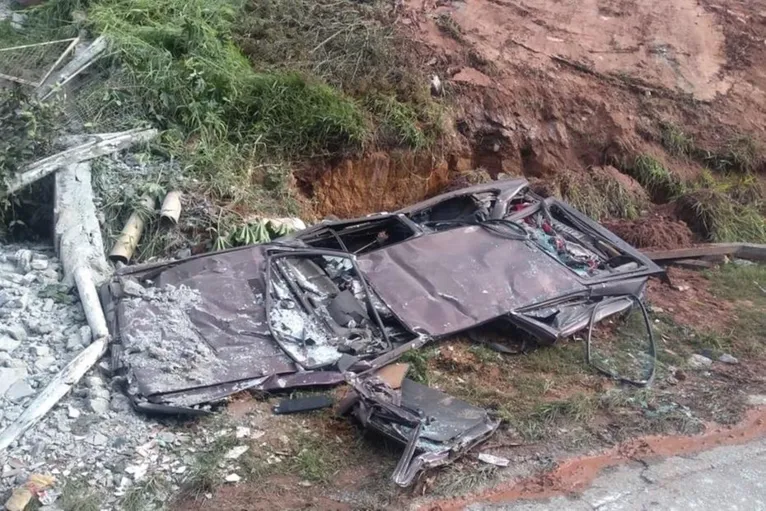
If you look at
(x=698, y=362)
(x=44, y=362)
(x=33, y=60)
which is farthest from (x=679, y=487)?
(x=33, y=60)

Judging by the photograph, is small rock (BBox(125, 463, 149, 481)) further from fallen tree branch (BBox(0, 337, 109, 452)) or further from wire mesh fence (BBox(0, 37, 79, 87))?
wire mesh fence (BBox(0, 37, 79, 87))

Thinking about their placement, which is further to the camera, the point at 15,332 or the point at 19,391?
the point at 15,332

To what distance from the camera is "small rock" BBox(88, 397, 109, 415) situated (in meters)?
5.02

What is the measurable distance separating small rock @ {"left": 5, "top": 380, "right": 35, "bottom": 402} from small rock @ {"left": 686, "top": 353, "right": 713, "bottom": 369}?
441cm

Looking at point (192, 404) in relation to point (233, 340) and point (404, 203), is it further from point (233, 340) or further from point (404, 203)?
point (404, 203)

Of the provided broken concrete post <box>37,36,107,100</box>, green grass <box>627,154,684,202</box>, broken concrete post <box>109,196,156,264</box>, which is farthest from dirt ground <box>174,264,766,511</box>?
broken concrete post <box>37,36,107,100</box>

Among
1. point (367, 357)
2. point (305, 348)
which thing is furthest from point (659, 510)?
point (305, 348)

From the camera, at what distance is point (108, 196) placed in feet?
22.3

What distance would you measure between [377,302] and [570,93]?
4.26 metres

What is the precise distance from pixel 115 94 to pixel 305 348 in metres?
3.22

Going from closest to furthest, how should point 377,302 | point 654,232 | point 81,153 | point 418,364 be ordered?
point 418,364 → point 377,302 → point 81,153 → point 654,232

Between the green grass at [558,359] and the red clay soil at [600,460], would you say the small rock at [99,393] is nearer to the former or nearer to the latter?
the red clay soil at [600,460]

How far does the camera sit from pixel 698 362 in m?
6.39

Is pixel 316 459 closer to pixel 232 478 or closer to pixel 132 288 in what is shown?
pixel 232 478
